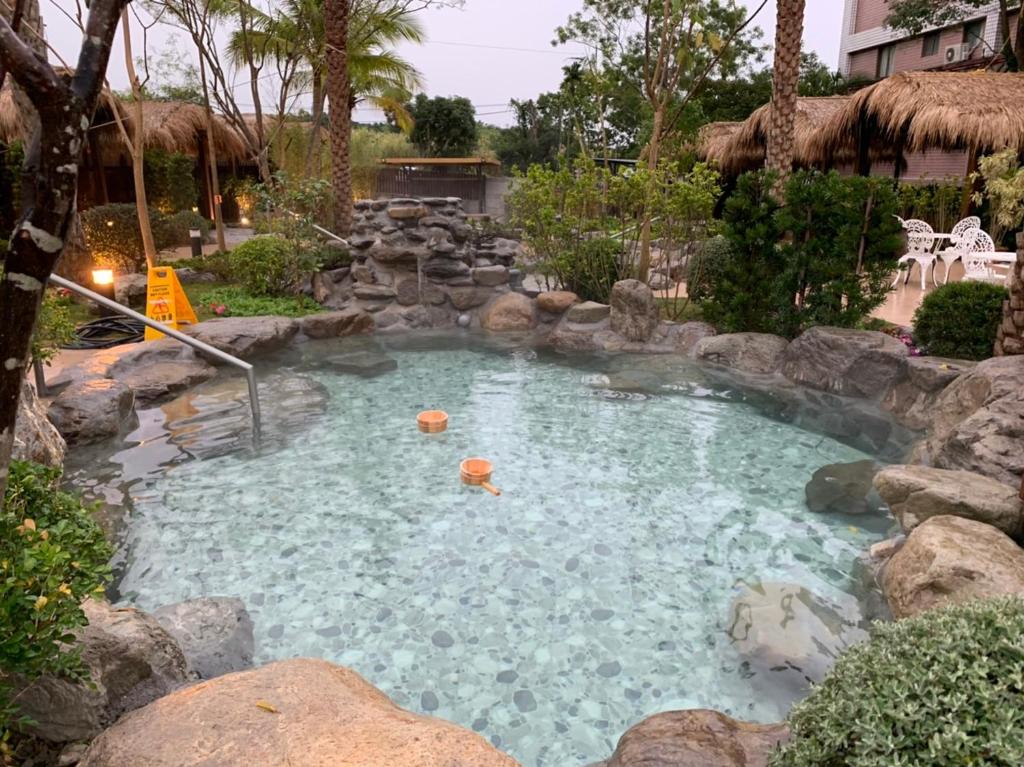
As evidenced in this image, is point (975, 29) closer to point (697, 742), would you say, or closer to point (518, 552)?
point (518, 552)

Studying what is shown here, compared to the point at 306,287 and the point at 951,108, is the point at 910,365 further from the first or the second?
the point at 306,287

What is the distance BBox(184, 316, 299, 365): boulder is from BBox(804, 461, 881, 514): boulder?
6.11 metres

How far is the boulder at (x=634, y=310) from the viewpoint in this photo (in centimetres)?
905

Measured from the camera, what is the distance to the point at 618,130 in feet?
100

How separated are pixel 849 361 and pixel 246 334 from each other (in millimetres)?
6623

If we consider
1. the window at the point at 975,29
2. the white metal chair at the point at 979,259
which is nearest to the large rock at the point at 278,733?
the white metal chair at the point at 979,259

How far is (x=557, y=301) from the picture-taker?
10047mm

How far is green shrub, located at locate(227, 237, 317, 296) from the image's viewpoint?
1027 centimetres

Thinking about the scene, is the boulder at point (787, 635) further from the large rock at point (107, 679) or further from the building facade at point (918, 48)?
the building facade at point (918, 48)

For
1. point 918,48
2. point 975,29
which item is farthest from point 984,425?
point 918,48

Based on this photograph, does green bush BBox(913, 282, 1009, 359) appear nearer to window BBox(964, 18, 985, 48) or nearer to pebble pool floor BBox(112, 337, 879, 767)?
pebble pool floor BBox(112, 337, 879, 767)

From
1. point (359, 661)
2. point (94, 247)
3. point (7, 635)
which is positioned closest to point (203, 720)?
point (7, 635)

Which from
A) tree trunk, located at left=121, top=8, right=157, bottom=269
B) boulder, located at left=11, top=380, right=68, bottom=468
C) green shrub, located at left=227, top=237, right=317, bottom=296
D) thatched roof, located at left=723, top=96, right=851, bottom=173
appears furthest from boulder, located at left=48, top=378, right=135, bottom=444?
thatched roof, located at left=723, top=96, right=851, bottom=173

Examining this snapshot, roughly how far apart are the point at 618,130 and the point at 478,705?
30.3 metres
